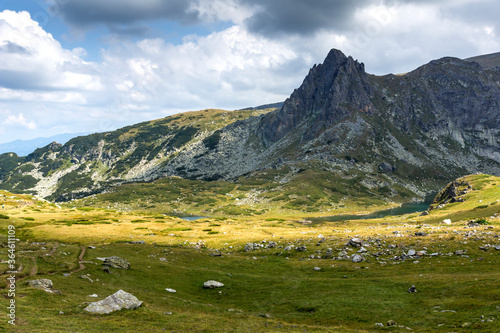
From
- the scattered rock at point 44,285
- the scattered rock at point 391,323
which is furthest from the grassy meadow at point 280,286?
the scattered rock at point 44,285

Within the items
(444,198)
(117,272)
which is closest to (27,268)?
(117,272)

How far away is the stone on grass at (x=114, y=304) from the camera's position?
2688 centimetres

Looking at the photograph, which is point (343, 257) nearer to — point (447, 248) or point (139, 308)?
point (447, 248)

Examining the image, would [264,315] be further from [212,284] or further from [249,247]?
[249,247]

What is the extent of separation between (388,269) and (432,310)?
51.4ft

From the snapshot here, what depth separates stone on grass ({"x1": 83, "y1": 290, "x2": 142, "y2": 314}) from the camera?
26.9 meters

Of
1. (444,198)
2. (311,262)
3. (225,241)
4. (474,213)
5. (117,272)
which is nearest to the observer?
(117,272)

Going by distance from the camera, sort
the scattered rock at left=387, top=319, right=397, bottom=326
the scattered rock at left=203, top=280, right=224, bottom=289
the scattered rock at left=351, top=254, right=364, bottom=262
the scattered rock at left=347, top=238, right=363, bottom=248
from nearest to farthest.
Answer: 1. the scattered rock at left=387, top=319, right=397, bottom=326
2. the scattered rock at left=203, top=280, right=224, bottom=289
3. the scattered rock at left=351, top=254, right=364, bottom=262
4. the scattered rock at left=347, top=238, right=363, bottom=248

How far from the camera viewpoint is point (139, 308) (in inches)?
1117

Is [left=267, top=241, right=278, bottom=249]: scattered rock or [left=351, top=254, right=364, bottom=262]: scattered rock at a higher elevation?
[left=351, top=254, right=364, bottom=262]: scattered rock

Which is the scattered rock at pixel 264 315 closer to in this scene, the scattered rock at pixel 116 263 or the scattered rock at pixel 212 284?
the scattered rock at pixel 212 284

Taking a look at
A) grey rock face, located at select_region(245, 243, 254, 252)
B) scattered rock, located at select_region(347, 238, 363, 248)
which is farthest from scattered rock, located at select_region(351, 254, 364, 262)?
grey rock face, located at select_region(245, 243, 254, 252)

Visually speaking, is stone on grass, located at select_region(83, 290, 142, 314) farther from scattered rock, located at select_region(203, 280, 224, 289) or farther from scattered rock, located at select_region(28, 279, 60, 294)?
scattered rock, located at select_region(203, 280, 224, 289)

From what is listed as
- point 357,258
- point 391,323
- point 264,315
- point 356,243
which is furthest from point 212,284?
point 356,243
